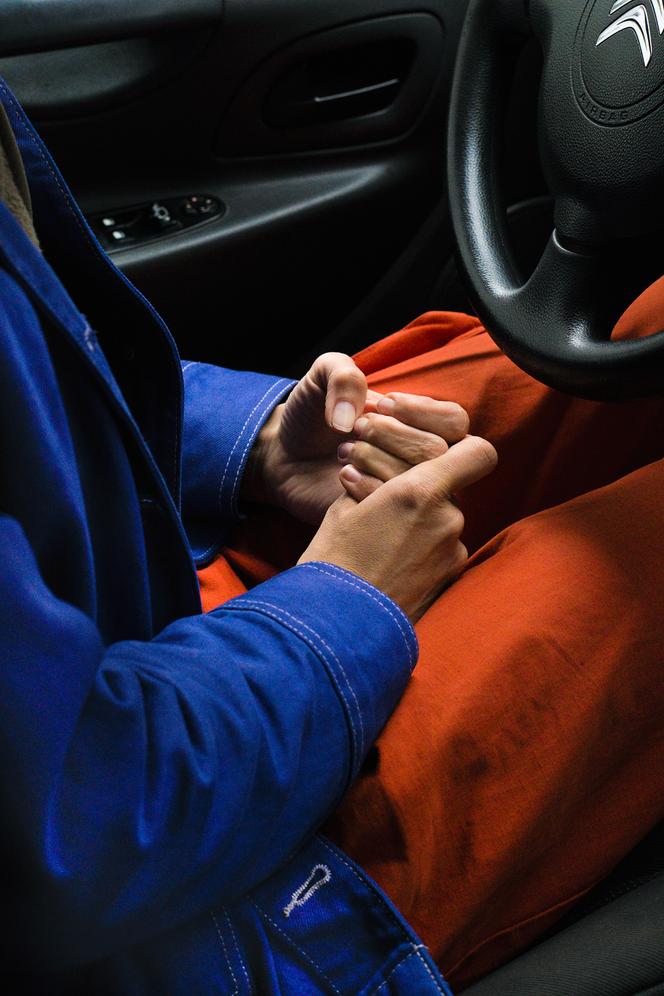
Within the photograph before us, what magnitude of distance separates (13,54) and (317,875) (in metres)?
0.90

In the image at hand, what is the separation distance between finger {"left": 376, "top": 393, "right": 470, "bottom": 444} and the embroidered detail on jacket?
0.31 meters

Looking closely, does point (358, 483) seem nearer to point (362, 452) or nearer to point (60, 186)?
point (362, 452)

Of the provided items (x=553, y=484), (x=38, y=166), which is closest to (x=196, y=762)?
(x=38, y=166)

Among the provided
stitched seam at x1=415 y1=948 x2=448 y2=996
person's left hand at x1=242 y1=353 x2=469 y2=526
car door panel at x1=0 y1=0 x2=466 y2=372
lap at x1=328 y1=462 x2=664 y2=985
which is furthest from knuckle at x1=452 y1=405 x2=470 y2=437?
car door panel at x1=0 y1=0 x2=466 y2=372

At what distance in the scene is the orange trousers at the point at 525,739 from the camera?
603 millimetres

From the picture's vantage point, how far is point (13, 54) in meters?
1.15

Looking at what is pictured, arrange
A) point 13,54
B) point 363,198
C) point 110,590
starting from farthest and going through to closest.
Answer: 1. point 363,198
2. point 13,54
3. point 110,590

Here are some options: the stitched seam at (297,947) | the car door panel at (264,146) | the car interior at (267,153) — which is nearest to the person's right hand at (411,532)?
the stitched seam at (297,947)

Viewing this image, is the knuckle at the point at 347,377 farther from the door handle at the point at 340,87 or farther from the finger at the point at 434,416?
the door handle at the point at 340,87

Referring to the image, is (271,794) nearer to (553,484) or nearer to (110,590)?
(110,590)

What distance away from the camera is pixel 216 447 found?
0.88 m

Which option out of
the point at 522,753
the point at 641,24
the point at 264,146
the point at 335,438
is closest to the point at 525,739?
the point at 522,753

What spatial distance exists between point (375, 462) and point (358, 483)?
19mm

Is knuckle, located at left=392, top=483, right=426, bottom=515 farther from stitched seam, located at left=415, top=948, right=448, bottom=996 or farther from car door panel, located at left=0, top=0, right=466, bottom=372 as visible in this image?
car door panel, located at left=0, top=0, right=466, bottom=372
